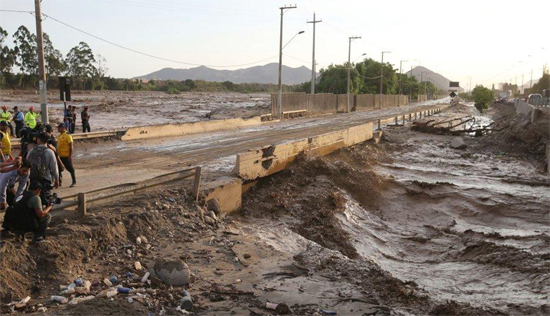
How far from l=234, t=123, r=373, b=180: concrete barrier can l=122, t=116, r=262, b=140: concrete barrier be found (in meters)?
8.49

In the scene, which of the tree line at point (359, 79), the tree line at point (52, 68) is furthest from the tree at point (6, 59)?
the tree line at point (359, 79)

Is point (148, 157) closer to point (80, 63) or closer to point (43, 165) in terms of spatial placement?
point (43, 165)

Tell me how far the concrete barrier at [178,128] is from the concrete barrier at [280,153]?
27.9ft

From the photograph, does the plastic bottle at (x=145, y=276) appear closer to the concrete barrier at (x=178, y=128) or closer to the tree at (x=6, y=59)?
the concrete barrier at (x=178, y=128)

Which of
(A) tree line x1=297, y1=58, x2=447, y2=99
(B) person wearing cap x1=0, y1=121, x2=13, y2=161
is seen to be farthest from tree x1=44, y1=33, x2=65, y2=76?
(B) person wearing cap x1=0, y1=121, x2=13, y2=161

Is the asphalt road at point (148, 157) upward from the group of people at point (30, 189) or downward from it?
downward

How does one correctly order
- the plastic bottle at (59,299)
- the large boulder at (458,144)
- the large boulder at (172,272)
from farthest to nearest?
1. the large boulder at (458,144)
2. the large boulder at (172,272)
3. the plastic bottle at (59,299)

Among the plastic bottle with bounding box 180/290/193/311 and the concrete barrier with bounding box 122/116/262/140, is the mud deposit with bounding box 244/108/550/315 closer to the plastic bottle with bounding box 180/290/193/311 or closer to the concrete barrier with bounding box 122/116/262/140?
the plastic bottle with bounding box 180/290/193/311

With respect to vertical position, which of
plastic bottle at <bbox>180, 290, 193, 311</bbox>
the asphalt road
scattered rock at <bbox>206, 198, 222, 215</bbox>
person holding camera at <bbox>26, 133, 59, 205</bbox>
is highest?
person holding camera at <bbox>26, 133, 59, 205</bbox>

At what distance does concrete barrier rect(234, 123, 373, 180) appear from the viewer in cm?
1346

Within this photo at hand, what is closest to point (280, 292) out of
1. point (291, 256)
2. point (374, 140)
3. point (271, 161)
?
point (291, 256)

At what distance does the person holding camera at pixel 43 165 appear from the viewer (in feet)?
26.6

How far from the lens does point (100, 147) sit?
61.7 feet

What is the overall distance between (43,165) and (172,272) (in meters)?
3.13
